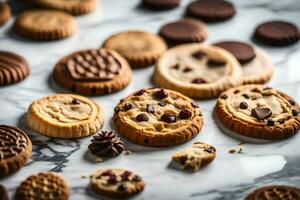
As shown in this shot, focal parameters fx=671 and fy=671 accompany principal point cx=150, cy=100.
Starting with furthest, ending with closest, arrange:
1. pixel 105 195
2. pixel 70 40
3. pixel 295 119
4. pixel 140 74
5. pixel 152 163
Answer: pixel 70 40 < pixel 140 74 < pixel 295 119 < pixel 152 163 < pixel 105 195

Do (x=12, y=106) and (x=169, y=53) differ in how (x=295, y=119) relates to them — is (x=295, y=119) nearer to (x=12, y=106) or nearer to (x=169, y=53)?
(x=169, y=53)

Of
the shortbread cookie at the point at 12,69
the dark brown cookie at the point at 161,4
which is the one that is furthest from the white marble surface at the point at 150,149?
the dark brown cookie at the point at 161,4

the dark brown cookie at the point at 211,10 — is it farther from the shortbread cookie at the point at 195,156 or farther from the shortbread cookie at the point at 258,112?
the shortbread cookie at the point at 195,156

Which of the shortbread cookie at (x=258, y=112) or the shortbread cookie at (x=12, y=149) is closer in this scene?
the shortbread cookie at (x=12, y=149)

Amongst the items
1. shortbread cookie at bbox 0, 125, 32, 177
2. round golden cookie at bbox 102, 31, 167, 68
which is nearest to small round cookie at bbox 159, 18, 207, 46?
round golden cookie at bbox 102, 31, 167, 68

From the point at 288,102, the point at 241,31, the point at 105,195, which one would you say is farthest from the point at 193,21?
the point at 105,195
